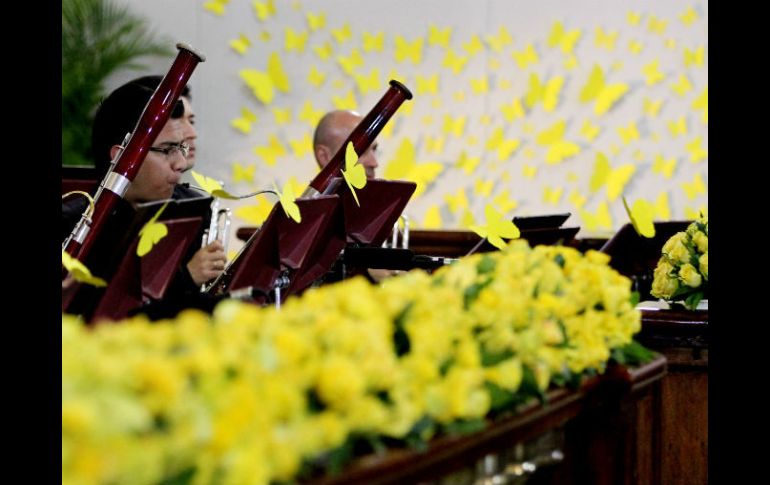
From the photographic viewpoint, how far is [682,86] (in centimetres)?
482

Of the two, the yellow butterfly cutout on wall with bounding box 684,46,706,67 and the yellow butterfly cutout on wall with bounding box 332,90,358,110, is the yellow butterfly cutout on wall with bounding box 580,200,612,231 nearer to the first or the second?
the yellow butterfly cutout on wall with bounding box 684,46,706,67

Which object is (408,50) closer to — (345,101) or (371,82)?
(371,82)

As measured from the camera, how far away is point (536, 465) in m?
1.27

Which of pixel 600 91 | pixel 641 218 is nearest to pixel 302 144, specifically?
pixel 600 91

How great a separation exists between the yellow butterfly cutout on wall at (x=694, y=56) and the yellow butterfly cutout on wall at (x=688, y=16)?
0.12m

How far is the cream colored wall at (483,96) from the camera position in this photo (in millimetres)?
4828

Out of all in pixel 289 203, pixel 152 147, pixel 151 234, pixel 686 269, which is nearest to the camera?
pixel 151 234

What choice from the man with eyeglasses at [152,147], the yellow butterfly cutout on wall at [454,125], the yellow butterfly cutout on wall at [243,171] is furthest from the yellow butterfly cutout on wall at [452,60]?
the man with eyeglasses at [152,147]

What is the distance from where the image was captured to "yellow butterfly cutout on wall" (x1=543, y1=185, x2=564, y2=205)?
4.91 m

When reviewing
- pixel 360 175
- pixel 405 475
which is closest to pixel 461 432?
pixel 405 475

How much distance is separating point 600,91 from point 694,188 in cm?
64

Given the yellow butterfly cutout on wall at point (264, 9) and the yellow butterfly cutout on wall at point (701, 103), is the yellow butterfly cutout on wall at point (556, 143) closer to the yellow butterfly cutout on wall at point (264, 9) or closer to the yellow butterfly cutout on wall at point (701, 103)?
the yellow butterfly cutout on wall at point (701, 103)

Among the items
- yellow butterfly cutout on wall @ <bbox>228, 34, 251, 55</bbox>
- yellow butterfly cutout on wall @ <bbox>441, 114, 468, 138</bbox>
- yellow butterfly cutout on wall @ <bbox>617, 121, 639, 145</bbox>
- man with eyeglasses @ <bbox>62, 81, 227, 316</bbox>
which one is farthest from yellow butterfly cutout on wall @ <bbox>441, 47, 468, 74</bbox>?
man with eyeglasses @ <bbox>62, 81, 227, 316</bbox>

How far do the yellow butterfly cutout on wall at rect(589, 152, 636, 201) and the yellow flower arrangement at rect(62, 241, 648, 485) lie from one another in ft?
12.3
